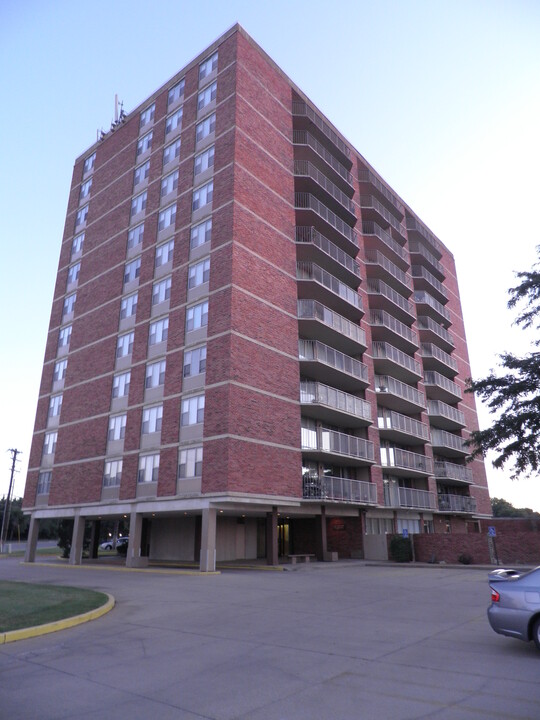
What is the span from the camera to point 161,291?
1257 inches

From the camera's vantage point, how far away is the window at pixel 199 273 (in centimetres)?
2900

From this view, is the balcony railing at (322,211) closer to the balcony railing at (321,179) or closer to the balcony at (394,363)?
the balcony railing at (321,179)

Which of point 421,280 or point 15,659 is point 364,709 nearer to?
point 15,659

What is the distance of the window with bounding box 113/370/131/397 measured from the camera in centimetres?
3197

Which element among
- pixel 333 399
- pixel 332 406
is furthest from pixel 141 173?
pixel 332 406

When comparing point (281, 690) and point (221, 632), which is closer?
point (281, 690)

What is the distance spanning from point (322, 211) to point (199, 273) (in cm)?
1130

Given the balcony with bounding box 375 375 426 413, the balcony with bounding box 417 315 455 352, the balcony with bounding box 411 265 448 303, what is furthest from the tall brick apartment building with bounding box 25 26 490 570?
the balcony with bounding box 411 265 448 303

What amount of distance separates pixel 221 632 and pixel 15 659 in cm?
362

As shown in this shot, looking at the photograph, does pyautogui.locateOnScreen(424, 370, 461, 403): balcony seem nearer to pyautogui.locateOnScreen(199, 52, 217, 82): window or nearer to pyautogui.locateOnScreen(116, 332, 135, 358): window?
pyautogui.locateOnScreen(116, 332, 135, 358): window

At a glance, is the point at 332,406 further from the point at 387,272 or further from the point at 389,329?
the point at 387,272

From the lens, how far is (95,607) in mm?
12523

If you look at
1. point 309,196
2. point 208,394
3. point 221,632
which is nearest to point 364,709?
point 221,632

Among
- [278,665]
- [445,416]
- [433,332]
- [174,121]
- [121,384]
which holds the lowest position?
[278,665]
